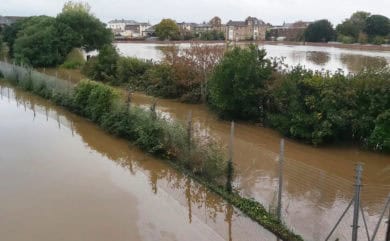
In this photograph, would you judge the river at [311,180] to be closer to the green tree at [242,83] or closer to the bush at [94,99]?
the green tree at [242,83]

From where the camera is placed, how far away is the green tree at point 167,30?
89188 millimetres

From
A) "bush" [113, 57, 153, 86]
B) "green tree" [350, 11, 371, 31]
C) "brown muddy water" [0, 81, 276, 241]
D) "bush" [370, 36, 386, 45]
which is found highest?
"green tree" [350, 11, 371, 31]

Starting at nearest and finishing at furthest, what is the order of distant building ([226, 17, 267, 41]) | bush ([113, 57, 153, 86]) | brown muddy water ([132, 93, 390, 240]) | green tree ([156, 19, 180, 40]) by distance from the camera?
1. brown muddy water ([132, 93, 390, 240])
2. bush ([113, 57, 153, 86])
3. green tree ([156, 19, 180, 40])
4. distant building ([226, 17, 267, 41])

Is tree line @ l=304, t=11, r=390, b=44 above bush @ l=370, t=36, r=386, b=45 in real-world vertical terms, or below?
above

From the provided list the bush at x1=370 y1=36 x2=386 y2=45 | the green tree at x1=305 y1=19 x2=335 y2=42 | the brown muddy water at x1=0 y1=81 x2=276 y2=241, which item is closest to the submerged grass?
the brown muddy water at x1=0 y1=81 x2=276 y2=241

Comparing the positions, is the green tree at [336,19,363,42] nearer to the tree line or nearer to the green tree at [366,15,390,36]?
the tree line

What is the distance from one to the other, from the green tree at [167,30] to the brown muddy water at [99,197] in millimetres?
75929

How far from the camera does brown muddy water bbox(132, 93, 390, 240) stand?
8453mm

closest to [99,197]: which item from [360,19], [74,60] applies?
[74,60]

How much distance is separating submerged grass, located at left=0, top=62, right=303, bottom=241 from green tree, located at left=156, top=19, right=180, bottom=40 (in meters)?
70.0

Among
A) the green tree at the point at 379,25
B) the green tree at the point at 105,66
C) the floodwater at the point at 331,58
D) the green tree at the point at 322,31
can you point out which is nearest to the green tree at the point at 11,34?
the floodwater at the point at 331,58

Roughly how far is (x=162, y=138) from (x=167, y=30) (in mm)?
80497

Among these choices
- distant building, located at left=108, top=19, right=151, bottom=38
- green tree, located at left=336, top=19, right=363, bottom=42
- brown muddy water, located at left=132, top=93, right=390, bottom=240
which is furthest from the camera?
distant building, located at left=108, top=19, right=151, bottom=38

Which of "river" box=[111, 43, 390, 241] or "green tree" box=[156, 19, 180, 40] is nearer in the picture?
"river" box=[111, 43, 390, 241]
